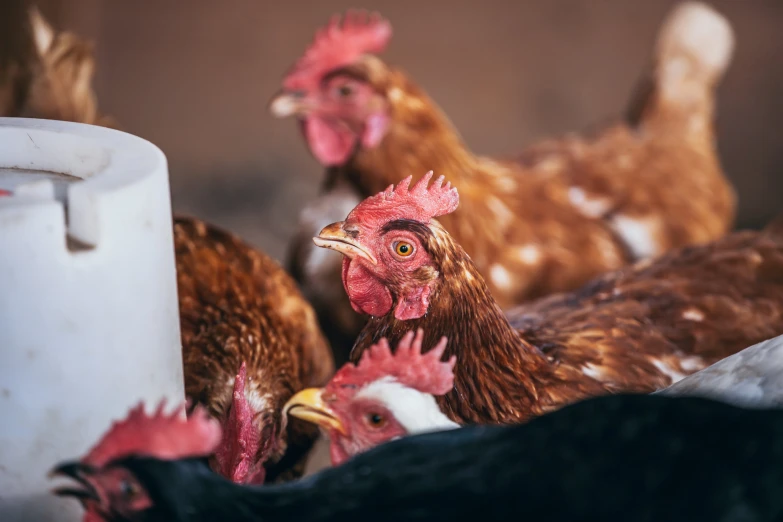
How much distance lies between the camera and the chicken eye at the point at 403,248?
136cm

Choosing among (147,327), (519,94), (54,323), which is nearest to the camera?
(54,323)

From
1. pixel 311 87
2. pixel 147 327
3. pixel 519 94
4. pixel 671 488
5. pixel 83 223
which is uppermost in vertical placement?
pixel 519 94

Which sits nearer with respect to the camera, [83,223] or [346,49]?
[83,223]

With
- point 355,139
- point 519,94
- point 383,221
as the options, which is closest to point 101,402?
point 383,221

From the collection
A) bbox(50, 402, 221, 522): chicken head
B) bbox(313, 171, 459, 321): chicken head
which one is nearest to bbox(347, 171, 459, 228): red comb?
bbox(313, 171, 459, 321): chicken head

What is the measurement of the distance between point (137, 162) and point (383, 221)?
1.25 feet

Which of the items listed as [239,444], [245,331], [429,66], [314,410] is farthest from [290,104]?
[429,66]

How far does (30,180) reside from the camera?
128 cm

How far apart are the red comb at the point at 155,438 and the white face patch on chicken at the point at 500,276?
1432 millimetres

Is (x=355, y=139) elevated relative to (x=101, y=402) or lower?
elevated

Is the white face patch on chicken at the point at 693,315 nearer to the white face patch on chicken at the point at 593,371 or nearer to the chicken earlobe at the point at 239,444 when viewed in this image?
the white face patch on chicken at the point at 593,371

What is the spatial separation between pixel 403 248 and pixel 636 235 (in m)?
1.47

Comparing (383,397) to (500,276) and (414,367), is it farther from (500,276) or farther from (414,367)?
(500,276)

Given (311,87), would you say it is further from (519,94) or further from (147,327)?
(519,94)
